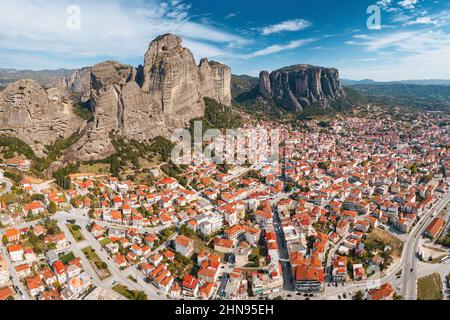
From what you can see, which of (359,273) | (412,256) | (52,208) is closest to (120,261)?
(52,208)

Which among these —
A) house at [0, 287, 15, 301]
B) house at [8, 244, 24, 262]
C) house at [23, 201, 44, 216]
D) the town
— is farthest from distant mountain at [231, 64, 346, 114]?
house at [0, 287, 15, 301]

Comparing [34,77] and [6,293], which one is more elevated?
[34,77]

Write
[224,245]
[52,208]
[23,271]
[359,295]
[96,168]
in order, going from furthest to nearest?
1. [96,168]
2. [52,208]
3. [224,245]
4. [23,271]
5. [359,295]

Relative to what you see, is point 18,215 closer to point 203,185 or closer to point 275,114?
point 203,185

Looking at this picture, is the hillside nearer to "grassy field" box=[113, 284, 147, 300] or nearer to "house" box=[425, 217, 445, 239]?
"grassy field" box=[113, 284, 147, 300]

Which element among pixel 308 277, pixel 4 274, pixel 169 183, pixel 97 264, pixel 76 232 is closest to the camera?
pixel 4 274

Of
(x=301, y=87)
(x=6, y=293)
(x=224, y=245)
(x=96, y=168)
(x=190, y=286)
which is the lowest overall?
(x=190, y=286)

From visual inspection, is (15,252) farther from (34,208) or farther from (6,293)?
(34,208)

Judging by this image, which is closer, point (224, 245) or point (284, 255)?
point (284, 255)
